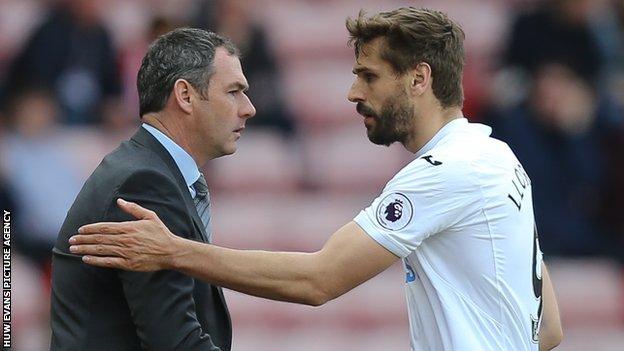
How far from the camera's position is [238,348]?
8.95 metres

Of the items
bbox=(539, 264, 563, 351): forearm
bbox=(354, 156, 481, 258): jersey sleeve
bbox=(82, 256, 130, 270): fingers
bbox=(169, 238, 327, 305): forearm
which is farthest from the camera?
bbox=(539, 264, 563, 351): forearm

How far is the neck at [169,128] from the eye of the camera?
12.7 feet

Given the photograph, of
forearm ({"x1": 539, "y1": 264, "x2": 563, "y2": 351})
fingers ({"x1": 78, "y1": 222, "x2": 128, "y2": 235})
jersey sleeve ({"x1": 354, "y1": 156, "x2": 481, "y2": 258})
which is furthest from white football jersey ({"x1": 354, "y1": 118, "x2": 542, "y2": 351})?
fingers ({"x1": 78, "y1": 222, "x2": 128, "y2": 235})

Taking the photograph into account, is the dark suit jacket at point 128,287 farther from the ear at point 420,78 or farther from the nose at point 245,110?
the ear at point 420,78

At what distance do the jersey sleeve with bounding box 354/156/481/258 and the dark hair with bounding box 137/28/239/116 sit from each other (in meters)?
0.68

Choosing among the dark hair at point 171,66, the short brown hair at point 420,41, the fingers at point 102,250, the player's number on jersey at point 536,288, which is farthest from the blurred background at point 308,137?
the fingers at point 102,250

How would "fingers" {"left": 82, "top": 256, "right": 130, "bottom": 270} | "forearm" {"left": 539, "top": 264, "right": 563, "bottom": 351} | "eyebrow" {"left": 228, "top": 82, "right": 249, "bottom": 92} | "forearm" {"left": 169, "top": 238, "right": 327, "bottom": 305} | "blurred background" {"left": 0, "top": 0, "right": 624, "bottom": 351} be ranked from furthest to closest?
1. "blurred background" {"left": 0, "top": 0, "right": 624, "bottom": 351}
2. "forearm" {"left": 539, "top": 264, "right": 563, "bottom": 351}
3. "eyebrow" {"left": 228, "top": 82, "right": 249, "bottom": 92}
4. "forearm" {"left": 169, "top": 238, "right": 327, "bottom": 305}
5. "fingers" {"left": 82, "top": 256, "right": 130, "bottom": 270}

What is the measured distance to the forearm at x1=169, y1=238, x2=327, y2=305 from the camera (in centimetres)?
368

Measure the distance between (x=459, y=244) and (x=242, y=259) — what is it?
0.67 meters

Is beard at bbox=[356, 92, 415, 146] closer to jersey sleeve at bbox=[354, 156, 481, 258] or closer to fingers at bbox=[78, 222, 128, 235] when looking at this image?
jersey sleeve at bbox=[354, 156, 481, 258]

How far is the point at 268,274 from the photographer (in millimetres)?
3799

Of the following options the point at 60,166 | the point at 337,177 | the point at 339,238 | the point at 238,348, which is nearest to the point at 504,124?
the point at 337,177

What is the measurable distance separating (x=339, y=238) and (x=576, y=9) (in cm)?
599

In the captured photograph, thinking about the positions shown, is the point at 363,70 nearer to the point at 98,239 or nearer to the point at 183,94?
the point at 183,94
